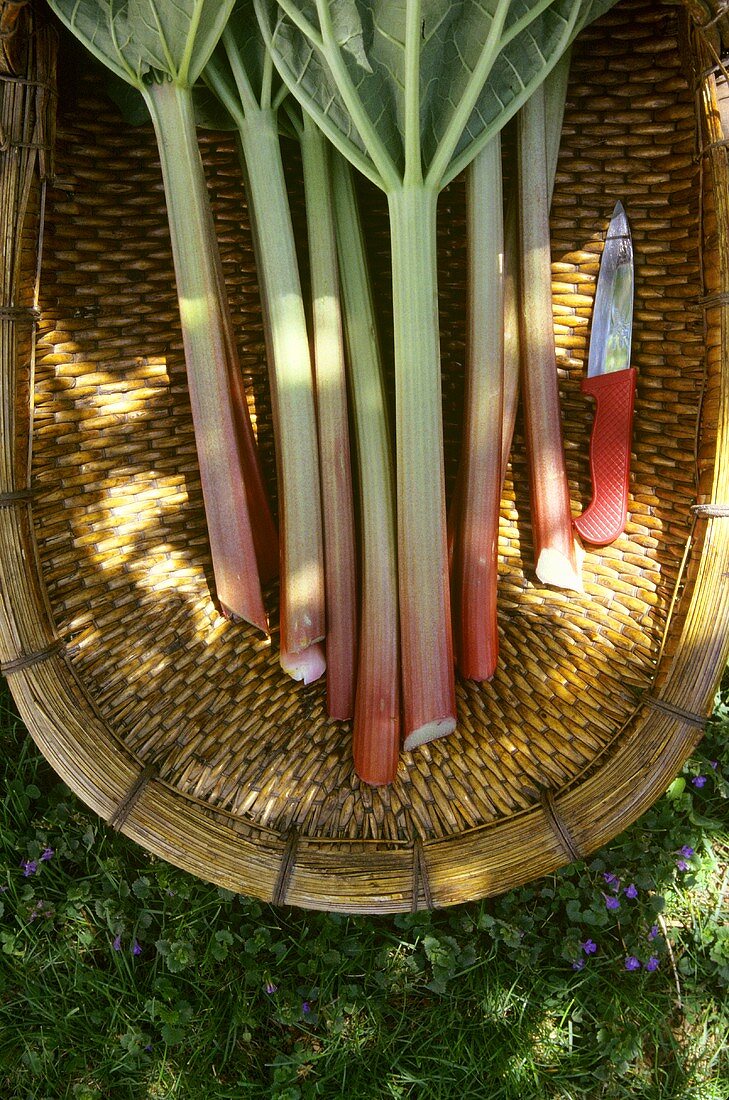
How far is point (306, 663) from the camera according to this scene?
80.4 inches

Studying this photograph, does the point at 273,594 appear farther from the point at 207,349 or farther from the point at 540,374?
the point at 540,374

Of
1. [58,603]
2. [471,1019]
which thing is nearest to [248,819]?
[58,603]

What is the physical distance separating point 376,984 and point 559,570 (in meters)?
1.26

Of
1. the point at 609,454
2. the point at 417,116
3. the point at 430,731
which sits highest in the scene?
the point at 417,116

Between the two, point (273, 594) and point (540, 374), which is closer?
point (540, 374)

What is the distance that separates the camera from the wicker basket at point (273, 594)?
189 centimetres

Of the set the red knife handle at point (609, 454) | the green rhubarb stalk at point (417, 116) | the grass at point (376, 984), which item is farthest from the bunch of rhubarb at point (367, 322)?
the grass at point (376, 984)

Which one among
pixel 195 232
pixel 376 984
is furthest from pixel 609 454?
pixel 376 984

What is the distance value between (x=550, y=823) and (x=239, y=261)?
1675mm

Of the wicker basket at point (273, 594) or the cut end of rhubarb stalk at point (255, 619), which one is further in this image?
the cut end of rhubarb stalk at point (255, 619)

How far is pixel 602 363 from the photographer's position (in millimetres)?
2158

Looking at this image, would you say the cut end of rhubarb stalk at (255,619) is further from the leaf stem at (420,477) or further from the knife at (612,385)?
the knife at (612,385)

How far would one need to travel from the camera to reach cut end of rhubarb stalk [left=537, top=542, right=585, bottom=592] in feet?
6.95

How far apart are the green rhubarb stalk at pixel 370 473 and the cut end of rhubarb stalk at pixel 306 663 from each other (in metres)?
0.13
